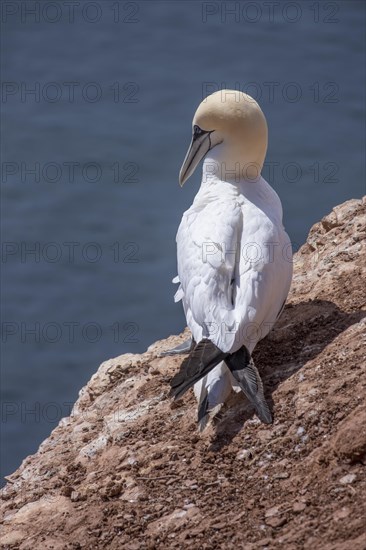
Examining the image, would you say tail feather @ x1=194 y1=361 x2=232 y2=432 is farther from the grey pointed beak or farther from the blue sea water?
the blue sea water

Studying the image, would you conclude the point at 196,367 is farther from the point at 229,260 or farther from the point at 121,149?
the point at 121,149

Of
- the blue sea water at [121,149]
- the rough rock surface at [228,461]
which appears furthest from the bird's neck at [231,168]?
the blue sea water at [121,149]

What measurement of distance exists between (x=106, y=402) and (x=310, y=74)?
10.5 m

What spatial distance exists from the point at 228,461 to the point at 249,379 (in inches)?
21.7

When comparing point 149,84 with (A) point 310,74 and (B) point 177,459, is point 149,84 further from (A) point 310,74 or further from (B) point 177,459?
(B) point 177,459

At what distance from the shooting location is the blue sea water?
49.0 ft

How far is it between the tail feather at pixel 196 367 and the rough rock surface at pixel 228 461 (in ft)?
1.41

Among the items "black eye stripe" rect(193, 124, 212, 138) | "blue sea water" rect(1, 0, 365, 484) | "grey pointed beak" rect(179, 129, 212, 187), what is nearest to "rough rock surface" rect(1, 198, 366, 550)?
"grey pointed beak" rect(179, 129, 212, 187)

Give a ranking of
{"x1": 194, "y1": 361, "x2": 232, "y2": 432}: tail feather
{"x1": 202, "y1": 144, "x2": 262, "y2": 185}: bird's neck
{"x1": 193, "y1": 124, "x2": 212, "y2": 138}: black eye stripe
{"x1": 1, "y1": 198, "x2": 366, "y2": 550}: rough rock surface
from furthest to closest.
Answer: {"x1": 193, "y1": 124, "x2": 212, "y2": 138}: black eye stripe, {"x1": 202, "y1": 144, "x2": 262, "y2": 185}: bird's neck, {"x1": 194, "y1": 361, "x2": 232, "y2": 432}: tail feather, {"x1": 1, "y1": 198, "x2": 366, "y2": 550}: rough rock surface

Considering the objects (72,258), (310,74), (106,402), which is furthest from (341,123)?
(106,402)

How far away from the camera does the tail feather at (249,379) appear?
25.3 feet

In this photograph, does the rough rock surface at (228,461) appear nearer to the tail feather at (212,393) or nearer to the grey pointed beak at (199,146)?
the tail feather at (212,393)

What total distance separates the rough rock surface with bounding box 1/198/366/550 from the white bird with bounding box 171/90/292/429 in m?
0.26

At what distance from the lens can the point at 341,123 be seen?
58.5 feet
